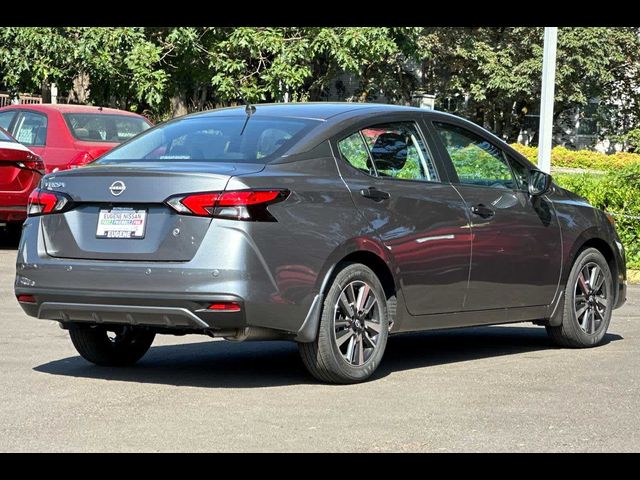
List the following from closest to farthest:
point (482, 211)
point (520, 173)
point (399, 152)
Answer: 1. point (399, 152)
2. point (482, 211)
3. point (520, 173)

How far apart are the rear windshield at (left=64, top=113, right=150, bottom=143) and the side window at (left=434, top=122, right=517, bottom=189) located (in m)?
9.64

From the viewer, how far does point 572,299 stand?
32.1 feet

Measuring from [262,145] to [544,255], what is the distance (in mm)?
2315

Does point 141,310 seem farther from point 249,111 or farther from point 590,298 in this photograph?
point 590,298

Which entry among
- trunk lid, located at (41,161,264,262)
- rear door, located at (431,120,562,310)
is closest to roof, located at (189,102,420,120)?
rear door, located at (431,120,562,310)

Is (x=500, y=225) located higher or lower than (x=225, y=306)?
higher

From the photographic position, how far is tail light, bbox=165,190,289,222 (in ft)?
24.6

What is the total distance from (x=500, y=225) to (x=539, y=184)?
1.94ft

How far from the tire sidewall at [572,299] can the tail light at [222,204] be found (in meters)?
3.02

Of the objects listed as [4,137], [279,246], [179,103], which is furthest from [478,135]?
[179,103]

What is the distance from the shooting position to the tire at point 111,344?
341 inches

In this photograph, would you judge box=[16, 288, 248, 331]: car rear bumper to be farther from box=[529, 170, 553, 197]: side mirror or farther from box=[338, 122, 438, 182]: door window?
box=[529, 170, 553, 197]: side mirror

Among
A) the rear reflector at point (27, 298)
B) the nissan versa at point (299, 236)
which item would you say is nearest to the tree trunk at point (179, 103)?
the nissan versa at point (299, 236)
